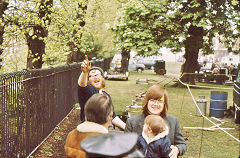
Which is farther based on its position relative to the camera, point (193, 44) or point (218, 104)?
point (193, 44)

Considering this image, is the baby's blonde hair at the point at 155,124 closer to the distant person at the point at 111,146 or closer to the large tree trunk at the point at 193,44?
the distant person at the point at 111,146

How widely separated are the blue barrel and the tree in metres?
8.66

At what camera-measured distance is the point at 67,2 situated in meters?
12.6

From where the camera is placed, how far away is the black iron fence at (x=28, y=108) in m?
5.35

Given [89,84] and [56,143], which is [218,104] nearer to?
[56,143]

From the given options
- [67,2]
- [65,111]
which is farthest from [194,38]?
[65,111]

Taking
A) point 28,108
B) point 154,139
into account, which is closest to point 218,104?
point 28,108

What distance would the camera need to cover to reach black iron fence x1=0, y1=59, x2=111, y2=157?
535cm

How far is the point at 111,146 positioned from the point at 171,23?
68.9 ft

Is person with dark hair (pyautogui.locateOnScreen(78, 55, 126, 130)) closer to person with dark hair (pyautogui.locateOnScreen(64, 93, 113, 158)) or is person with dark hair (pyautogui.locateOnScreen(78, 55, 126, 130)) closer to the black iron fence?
the black iron fence

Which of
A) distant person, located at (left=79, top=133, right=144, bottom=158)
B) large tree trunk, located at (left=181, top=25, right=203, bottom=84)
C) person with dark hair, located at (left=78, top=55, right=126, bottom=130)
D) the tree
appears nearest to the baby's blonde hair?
person with dark hair, located at (left=78, top=55, right=126, bottom=130)

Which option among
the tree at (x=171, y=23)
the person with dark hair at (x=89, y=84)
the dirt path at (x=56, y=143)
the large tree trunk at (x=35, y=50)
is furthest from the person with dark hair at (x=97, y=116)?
the tree at (x=171, y=23)

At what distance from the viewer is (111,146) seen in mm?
1703

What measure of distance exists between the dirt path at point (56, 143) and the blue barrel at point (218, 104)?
542 cm
